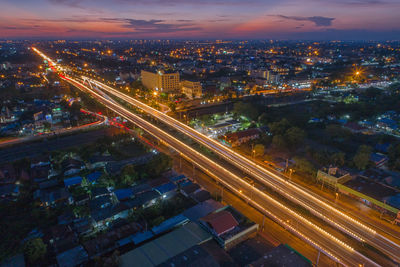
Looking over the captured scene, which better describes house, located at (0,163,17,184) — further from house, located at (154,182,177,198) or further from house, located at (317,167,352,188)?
house, located at (317,167,352,188)

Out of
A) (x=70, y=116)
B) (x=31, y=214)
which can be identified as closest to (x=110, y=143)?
(x=31, y=214)

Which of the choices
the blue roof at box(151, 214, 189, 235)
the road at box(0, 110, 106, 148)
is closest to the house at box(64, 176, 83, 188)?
the blue roof at box(151, 214, 189, 235)

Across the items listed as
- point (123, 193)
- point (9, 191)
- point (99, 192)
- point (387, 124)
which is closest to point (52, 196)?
point (99, 192)

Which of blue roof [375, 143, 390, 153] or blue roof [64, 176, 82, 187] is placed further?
blue roof [375, 143, 390, 153]

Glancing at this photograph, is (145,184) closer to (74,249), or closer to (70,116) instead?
(74,249)

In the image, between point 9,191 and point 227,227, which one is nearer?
point 227,227

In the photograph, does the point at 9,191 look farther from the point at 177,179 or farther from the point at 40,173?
the point at 177,179
